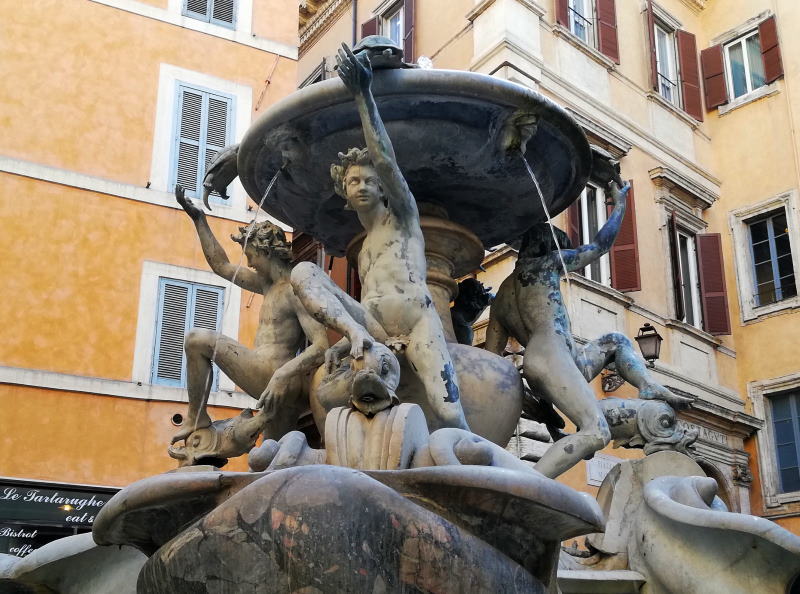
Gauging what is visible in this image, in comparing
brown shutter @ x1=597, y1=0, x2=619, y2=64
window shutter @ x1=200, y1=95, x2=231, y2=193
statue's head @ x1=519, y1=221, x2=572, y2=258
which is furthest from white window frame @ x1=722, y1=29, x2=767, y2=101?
statue's head @ x1=519, y1=221, x2=572, y2=258

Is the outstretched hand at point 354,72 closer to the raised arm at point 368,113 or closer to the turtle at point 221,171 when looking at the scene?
the raised arm at point 368,113

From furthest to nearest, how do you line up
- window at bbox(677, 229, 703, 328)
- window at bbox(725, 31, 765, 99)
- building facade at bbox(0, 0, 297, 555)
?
1. window at bbox(725, 31, 765, 99)
2. window at bbox(677, 229, 703, 328)
3. building facade at bbox(0, 0, 297, 555)

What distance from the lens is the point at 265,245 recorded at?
5.10 meters

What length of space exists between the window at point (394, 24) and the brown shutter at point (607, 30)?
11.5 feet

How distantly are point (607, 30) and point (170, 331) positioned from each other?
898cm

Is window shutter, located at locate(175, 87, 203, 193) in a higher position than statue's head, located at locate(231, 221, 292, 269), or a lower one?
Result: higher

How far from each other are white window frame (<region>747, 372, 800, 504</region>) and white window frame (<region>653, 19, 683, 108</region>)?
5.40 meters

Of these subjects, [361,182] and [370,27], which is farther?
[370,27]

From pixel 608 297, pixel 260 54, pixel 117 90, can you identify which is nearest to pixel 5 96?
pixel 117 90

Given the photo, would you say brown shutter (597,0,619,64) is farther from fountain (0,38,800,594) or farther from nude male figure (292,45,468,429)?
nude male figure (292,45,468,429)

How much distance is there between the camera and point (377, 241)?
4.43m

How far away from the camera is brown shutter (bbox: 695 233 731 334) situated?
55.0 feet

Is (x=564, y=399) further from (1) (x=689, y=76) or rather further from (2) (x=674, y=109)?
(1) (x=689, y=76)

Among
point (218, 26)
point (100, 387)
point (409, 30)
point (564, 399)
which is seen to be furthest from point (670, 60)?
point (564, 399)
